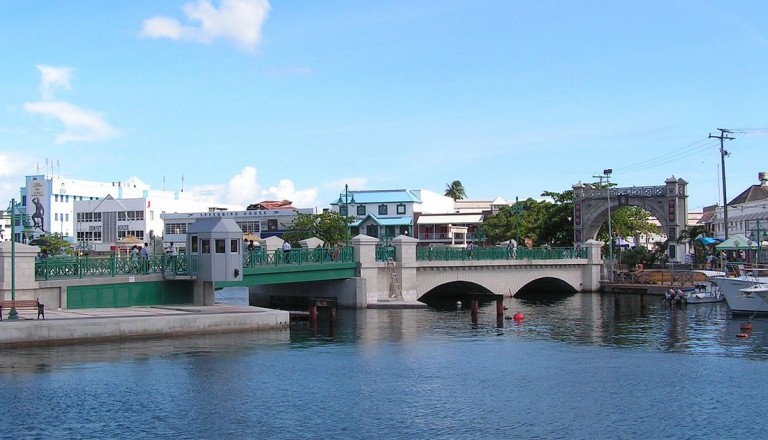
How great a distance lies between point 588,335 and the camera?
48688mm

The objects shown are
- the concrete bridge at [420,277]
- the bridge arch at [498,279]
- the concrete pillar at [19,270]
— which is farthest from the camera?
the bridge arch at [498,279]

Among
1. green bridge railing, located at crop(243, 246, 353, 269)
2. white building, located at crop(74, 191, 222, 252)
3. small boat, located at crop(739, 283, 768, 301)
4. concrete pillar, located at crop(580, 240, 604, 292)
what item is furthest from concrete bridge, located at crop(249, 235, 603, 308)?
white building, located at crop(74, 191, 222, 252)

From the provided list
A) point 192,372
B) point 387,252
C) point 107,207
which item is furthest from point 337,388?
point 107,207

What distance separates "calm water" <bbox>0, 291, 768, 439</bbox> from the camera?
25.9m

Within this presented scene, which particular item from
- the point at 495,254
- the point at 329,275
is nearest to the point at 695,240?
the point at 495,254

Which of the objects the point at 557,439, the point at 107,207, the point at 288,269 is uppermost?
the point at 107,207

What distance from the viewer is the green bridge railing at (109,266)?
4381cm

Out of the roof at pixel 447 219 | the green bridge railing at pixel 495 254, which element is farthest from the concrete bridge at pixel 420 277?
the roof at pixel 447 219

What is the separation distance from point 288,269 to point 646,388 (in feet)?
93.7

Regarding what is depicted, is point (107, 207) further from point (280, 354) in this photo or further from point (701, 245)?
point (280, 354)

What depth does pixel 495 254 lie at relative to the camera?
74375 millimetres

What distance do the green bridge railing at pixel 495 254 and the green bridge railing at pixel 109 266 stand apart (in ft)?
77.4

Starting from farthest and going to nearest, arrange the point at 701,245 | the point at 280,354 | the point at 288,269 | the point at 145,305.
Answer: the point at 701,245 → the point at 288,269 → the point at 145,305 → the point at 280,354

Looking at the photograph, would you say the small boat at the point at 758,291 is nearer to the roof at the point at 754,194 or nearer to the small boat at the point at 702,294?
the small boat at the point at 702,294
